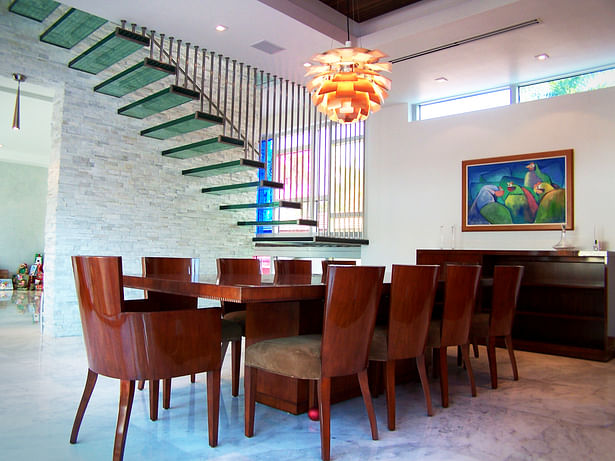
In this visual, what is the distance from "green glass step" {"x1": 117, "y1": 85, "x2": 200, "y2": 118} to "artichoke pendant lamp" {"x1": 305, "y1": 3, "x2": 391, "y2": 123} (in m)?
1.61

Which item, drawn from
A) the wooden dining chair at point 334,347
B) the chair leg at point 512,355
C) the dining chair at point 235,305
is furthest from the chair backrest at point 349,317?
the chair leg at point 512,355

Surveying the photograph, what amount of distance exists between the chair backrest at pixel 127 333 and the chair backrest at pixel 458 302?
1.57 metres

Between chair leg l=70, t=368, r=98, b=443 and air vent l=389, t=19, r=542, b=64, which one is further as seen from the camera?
air vent l=389, t=19, r=542, b=64

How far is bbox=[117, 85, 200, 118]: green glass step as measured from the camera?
4.55 meters

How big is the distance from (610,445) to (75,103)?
18.7 ft

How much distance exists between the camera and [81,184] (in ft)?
17.5

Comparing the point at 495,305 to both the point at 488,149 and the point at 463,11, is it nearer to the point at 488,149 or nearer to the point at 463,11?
the point at 463,11

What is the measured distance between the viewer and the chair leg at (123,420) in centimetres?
198

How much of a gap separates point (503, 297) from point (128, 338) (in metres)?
2.70

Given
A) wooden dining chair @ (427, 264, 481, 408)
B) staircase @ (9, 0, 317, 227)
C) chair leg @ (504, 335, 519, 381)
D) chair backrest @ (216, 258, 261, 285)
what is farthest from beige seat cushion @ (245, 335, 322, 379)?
staircase @ (9, 0, 317, 227)

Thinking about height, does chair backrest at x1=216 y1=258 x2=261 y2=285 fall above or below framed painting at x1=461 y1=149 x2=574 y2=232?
below

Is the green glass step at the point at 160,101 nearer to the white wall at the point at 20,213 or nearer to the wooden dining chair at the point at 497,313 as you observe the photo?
the wooden dining chair at the point at 497,313

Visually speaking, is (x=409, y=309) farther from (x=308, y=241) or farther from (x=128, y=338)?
(x=308, y=241)

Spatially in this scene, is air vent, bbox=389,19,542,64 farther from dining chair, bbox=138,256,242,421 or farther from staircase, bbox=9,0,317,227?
dining chair, bbox=138,256,242,421
